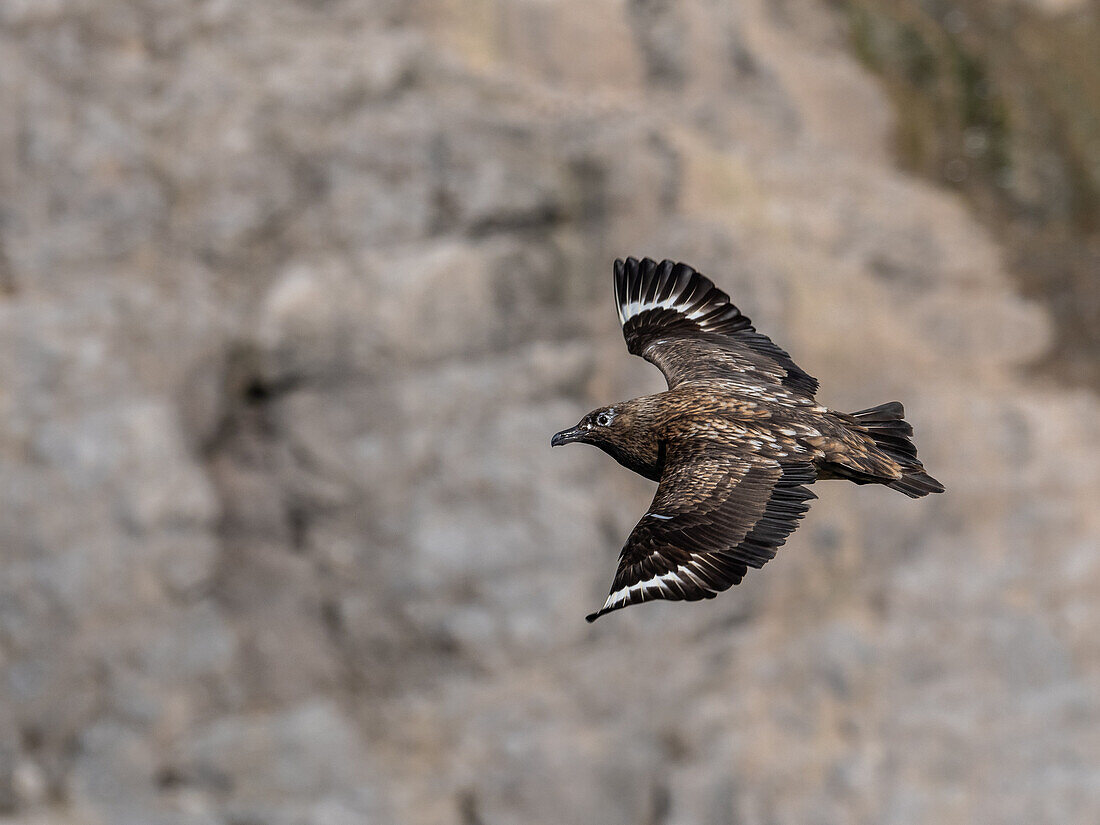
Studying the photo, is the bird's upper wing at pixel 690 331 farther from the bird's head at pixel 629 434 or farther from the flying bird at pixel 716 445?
the bird's head at pixel 629 434

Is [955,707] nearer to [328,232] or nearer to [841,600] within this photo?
[841,600]

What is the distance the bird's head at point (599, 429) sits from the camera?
8.84 m

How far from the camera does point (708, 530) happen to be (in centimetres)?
776

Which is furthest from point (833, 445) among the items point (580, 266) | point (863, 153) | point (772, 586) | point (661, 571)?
point (863, 153)

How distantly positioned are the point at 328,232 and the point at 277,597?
5304mm

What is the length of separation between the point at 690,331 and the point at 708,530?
2.71 m

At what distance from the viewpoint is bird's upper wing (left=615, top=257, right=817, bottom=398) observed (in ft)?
31.4

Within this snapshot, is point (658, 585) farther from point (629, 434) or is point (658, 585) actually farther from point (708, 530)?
point (629, 434)

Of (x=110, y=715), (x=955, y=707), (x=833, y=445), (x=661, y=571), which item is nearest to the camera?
(x=661, y=571)

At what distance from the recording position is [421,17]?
2208 centimetres

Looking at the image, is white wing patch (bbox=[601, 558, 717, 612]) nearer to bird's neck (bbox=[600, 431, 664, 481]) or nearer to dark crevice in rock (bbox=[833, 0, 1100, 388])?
bird's neck (bbox=[600, 431, 664, 481])

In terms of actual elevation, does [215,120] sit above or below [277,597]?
above

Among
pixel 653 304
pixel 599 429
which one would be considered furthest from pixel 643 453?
pixel 653 304

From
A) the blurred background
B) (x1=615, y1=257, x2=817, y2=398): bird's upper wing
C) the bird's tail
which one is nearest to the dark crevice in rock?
the blurred background
